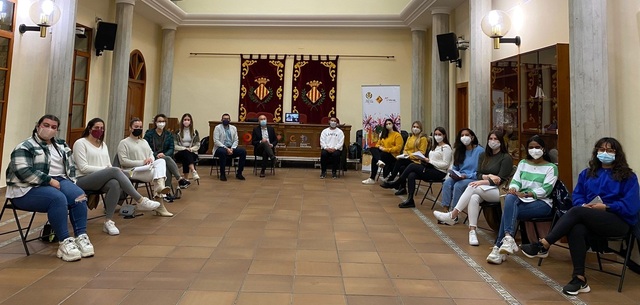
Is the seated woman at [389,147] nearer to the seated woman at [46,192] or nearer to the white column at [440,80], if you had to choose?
the white column at [440,80]

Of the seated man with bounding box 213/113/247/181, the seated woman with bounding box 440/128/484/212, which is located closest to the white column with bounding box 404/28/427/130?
the seated man with bounding box 213/113/247/181

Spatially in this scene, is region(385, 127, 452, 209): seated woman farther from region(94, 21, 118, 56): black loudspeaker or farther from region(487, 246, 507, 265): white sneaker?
region(94, 21, 118, 56): black loudspeaker

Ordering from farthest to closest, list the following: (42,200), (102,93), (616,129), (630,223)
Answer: (102,93) < (616,129) < (42,200) < (630,223)

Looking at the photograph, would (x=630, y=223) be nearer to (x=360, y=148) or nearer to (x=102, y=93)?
(x=360, y=148)

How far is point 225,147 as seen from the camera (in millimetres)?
7398

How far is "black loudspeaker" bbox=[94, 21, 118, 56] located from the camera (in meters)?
7.62

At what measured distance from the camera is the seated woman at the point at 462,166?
4.37 m

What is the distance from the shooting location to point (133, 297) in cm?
233

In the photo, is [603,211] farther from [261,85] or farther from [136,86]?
[136,86]

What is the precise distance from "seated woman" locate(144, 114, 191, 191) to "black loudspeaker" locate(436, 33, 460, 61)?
5.60 m

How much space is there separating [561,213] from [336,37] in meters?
8.58

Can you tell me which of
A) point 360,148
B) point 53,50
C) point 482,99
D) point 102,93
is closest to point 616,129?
point 482,99

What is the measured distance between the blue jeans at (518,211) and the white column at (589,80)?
64cm

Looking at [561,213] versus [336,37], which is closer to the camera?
[561,213]
